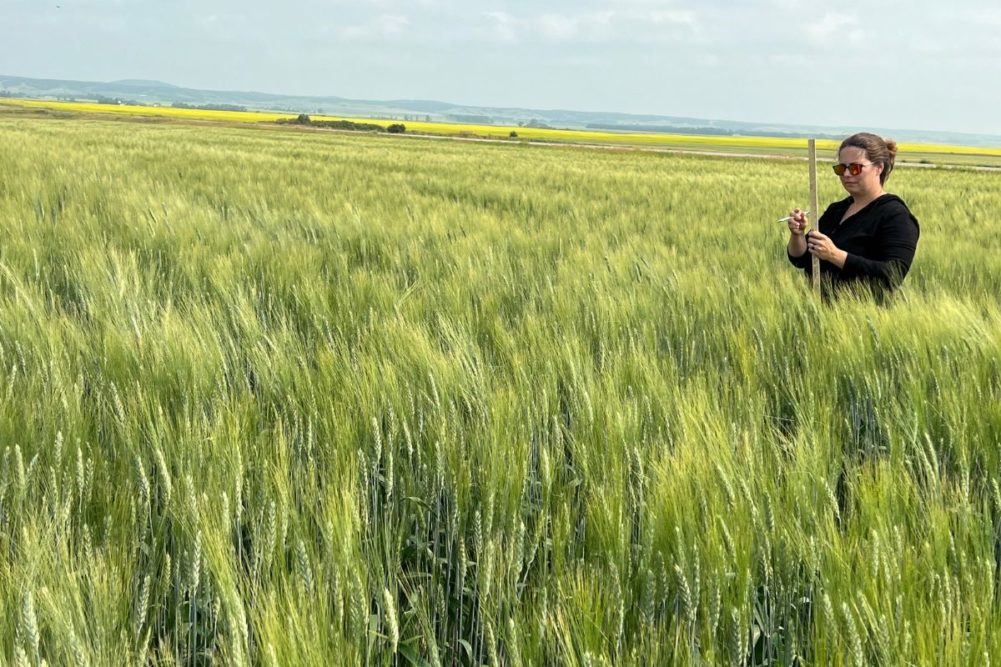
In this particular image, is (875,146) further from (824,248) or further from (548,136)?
(548,136)

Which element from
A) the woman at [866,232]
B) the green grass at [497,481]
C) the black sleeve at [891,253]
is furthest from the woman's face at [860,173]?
the green grass at [497,481]

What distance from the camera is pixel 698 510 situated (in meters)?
1.03

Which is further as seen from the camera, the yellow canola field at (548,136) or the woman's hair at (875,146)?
the yellow canola field at (548,136)

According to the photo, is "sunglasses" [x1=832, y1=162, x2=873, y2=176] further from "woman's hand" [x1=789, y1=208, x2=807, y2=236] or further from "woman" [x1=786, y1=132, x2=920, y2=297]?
"woman's hand" [x1=789, y1=208, x2=807, y2=236]

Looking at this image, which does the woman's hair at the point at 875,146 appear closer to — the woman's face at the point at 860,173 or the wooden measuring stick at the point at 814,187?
the woman's face at the point at 860,173

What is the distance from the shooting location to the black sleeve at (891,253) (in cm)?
286

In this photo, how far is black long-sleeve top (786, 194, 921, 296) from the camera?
287 centimetres

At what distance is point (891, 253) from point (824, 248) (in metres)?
0.39

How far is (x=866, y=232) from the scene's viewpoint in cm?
304

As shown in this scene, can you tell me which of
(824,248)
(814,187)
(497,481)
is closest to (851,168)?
(824,248)

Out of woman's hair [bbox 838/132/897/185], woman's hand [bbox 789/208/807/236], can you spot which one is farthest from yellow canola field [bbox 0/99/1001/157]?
woman's hand [bbox 789/208/807/236]

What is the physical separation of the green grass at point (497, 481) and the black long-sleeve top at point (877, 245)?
0.65 meters

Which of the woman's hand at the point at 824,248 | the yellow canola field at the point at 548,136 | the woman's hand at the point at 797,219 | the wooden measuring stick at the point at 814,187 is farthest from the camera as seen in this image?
the yellow canola field at the point at 548,136

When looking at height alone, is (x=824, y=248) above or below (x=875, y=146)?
below
